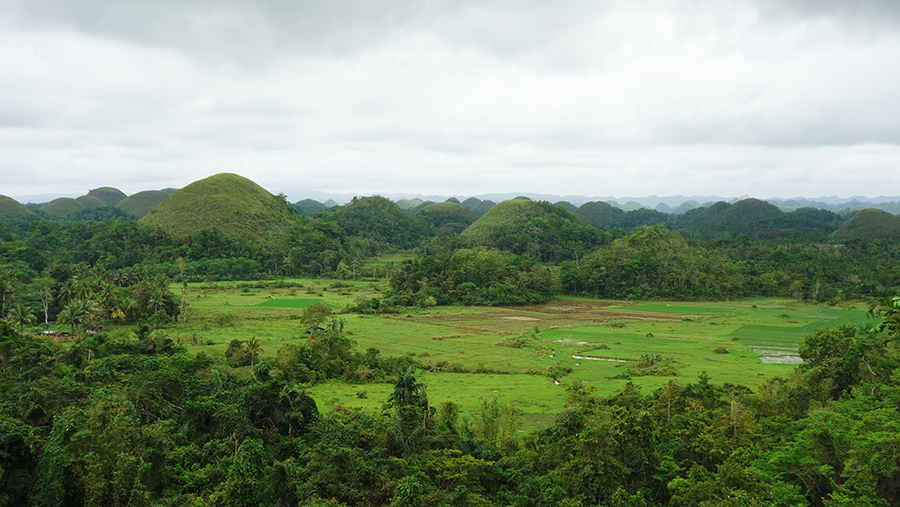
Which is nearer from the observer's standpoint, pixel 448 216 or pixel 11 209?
pixel 11 209

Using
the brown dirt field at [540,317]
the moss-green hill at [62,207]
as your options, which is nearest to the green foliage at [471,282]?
the brown dirt field at [540,317]

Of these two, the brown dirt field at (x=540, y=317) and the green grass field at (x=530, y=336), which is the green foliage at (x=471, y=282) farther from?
the brown dirt field at (x=540, y=317)

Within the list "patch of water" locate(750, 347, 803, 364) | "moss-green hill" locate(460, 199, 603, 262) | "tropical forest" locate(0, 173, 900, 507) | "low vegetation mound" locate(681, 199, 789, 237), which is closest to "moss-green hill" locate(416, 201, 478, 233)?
"moss-green hill" locate(460, 199, 603, 262)

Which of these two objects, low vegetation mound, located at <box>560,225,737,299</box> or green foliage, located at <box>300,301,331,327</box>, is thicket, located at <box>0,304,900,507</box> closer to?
green foliage, located at <box>300,301,331,327</box>

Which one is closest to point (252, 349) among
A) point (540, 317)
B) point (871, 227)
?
point (540, 317)

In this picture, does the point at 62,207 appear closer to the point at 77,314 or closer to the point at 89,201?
the point at 89,201

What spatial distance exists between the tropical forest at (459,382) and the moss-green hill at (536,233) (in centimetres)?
2505

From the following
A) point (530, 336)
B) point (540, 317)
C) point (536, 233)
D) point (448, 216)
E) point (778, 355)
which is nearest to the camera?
point (778, 355)

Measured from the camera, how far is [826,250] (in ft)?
312

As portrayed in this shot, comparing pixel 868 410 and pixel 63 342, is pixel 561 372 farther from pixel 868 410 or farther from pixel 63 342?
pixel 63 342

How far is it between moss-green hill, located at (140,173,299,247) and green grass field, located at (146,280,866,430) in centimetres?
3454

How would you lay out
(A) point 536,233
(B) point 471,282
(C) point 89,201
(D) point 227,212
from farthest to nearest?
(C) point 89,201, (A) point 536,233, (D) point 227,212, (B) point 471,282

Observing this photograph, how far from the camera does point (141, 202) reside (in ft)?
591

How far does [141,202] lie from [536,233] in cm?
14284
